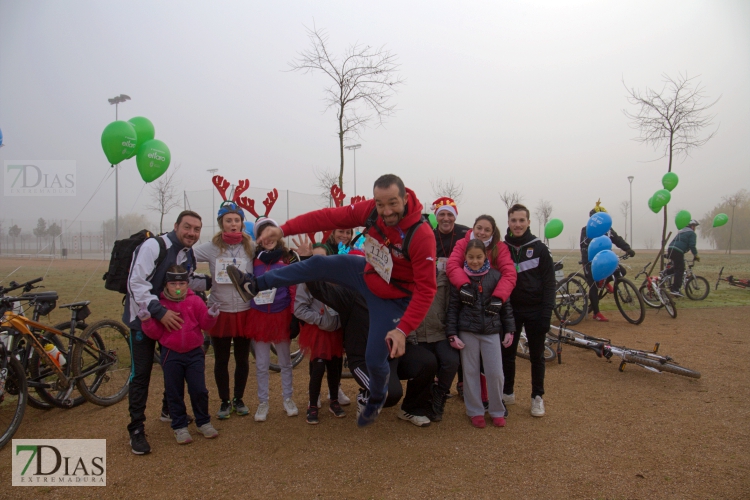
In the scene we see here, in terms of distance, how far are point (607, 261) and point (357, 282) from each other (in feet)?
17.4

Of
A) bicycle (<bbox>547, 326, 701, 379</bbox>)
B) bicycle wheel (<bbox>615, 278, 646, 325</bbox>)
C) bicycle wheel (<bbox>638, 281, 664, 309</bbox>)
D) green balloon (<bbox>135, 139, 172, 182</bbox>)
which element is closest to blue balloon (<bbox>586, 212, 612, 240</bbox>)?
bicycle wheel (<bbox>615, 278, 646, 325</bbox>)

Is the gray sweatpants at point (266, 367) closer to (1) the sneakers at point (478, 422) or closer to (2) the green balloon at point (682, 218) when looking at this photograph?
(1) the sneakers at point (478, 422)

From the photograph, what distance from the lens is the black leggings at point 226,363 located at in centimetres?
381

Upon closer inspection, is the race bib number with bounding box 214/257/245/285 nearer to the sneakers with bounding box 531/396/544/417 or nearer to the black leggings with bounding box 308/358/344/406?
the black leggings with bounding box 308/358/344/406

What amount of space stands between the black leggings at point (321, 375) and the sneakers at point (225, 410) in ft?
2.44

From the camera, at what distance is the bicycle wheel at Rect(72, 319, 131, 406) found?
4.05 m

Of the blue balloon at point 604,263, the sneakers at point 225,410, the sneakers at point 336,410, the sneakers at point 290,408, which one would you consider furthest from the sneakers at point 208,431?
the blue balloon at point 604,263

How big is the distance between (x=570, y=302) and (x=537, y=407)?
4478 millimetres

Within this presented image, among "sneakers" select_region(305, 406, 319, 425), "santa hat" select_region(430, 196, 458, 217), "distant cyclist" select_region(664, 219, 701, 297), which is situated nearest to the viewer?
"sneakers" select_region(305, 406, 319, 425)

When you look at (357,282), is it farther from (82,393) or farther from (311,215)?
(82,393)

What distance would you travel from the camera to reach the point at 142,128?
24.8 feet

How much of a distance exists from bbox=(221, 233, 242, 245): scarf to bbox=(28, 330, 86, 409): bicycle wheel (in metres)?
1.90

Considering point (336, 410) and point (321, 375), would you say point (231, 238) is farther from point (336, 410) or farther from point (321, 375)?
point (336, 410)

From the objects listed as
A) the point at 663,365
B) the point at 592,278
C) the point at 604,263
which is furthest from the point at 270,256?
the point at 592,278
